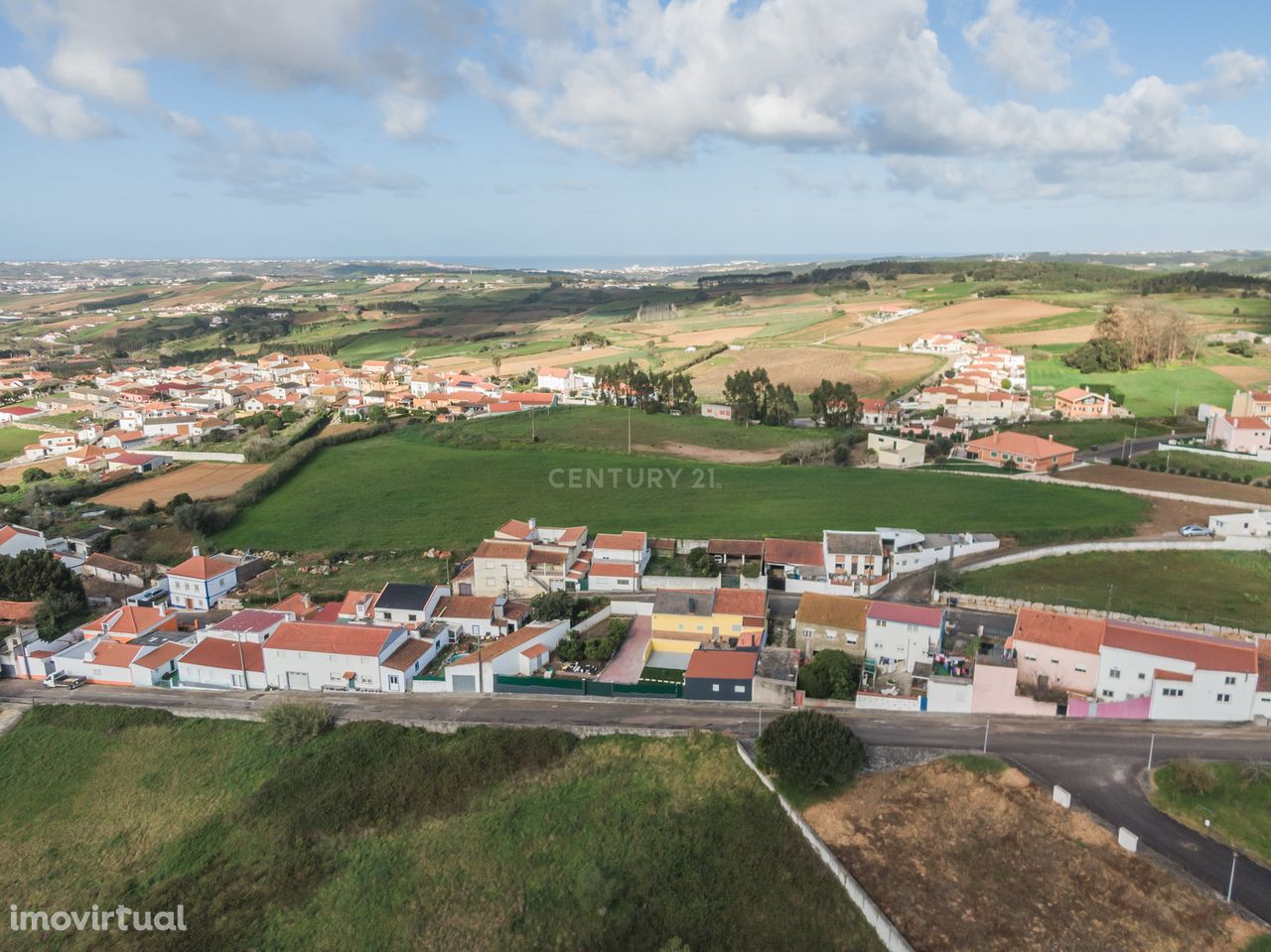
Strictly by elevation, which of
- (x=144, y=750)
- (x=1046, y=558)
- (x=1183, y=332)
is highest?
(x=1183, y=332)

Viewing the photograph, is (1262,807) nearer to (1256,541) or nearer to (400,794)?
(1256,541)

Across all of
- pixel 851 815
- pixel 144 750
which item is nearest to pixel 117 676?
pixel 144 750

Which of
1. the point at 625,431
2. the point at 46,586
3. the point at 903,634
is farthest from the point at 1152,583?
the point at 46,586

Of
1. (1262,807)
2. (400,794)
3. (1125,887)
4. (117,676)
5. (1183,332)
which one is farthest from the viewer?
(1183,332)

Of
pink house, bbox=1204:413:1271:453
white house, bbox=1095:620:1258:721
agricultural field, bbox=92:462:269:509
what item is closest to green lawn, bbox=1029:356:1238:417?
pink house, bbox=1204:413:1271:453

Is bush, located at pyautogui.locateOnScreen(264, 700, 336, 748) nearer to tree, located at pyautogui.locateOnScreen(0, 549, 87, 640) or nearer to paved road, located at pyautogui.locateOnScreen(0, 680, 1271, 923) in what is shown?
paved road, located at pyautogui.locateOnScreen(0, 680, 1271, 923)
